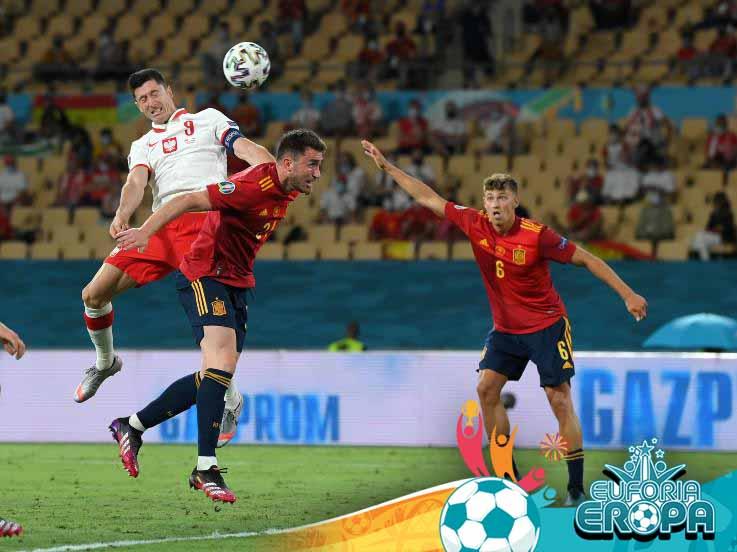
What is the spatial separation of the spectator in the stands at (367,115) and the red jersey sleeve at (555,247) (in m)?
9.88

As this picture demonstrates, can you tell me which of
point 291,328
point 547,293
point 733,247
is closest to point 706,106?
point 733,247

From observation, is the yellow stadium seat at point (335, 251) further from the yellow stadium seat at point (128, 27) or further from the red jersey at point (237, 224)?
the red jersey at point (237, 224)

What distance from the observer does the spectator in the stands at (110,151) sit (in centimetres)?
1920

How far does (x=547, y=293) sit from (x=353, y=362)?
4.74 metres

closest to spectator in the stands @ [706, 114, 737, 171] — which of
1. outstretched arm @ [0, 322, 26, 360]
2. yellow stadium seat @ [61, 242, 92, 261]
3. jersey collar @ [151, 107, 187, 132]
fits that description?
yellow stadium seat @ [61, 242, 92, 261]

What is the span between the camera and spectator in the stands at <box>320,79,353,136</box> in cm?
1919

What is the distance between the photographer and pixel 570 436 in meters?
9.48

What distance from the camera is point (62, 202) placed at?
19078 mm

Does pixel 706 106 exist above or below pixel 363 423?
above

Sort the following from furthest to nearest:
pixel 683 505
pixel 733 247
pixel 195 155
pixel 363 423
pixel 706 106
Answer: pixel 706 106
pixel 733 247
pixel 363 423
pixel 195 155
pixel 683 505

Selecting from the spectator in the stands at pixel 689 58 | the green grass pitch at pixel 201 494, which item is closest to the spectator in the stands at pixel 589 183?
the spectator in the stands at pixel 689 58

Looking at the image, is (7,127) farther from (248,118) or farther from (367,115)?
(367,115)

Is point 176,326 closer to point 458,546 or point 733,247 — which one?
point 733,247

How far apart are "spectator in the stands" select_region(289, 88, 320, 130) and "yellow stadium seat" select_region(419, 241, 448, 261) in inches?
105
